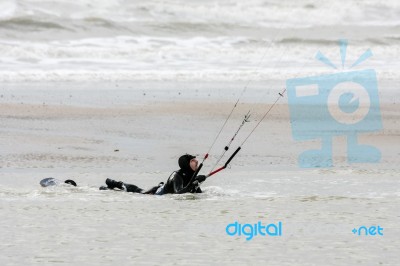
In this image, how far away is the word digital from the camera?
8195mm

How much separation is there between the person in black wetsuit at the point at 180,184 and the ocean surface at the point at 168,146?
7.6 inches

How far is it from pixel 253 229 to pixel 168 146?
6234 millimetres

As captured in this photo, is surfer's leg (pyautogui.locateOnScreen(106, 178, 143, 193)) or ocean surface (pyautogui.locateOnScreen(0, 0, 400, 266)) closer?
ocean surface (pyautogui.locateOnScreen(0, 0, 400, 266))

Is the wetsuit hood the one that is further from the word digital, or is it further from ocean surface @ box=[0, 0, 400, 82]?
ocean surface @ box=[0, 0, 400, 82]

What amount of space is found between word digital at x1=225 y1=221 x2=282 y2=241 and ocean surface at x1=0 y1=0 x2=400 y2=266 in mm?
109

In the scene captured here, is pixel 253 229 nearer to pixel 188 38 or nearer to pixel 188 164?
pixel 188 164

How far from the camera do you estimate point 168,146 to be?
572 inches

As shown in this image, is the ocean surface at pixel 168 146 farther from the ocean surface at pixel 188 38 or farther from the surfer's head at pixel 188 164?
the surfer's head at pixel 188 164

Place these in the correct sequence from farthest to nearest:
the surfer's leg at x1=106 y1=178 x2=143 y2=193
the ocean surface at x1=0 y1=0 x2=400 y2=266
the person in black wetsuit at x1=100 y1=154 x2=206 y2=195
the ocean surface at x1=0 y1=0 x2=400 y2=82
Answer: the ocean surface at x1=0 y1=0 x2=400 y2=82, the surfer's leg at x1=106 y1=178 x2=143 y2=193, the person in black wetsuit at x1=100 y1=154 x2=206 y2=195, the ocean surface at x1=0 y1=0 x2=400 y2=266

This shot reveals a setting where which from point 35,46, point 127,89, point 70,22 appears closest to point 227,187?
point 127,89

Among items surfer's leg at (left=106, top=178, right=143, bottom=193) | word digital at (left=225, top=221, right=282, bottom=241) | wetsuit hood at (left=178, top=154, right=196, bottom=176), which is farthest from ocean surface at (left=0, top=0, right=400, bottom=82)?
word digital at (left=225, top=221, right=282, bottom=241)

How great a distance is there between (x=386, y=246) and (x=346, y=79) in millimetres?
17055

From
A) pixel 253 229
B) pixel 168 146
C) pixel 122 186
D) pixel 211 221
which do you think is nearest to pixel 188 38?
pixel 168 146

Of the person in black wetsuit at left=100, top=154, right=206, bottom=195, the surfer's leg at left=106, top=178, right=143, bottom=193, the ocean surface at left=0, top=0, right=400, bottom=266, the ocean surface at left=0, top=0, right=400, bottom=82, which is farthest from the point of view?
the ocean surface at left=0, top=0, right=400, bottom=82
